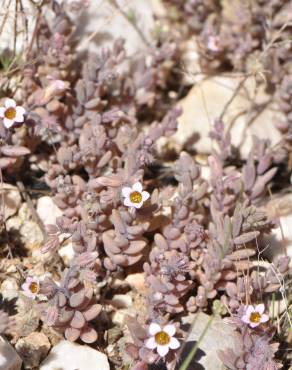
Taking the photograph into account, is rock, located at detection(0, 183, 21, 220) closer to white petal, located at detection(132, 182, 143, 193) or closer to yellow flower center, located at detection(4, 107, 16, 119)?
yellow flower center, located at detection(4, 107, 16, 119)

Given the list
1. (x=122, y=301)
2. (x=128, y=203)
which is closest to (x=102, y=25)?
(x=128, y=203)

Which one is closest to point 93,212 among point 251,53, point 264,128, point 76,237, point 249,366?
point 76,237

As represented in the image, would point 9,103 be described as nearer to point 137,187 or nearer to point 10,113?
point 10,113

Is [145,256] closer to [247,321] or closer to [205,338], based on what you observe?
[205,338]

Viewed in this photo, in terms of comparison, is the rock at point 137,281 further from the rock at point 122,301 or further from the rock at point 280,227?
the rock at point 280,227

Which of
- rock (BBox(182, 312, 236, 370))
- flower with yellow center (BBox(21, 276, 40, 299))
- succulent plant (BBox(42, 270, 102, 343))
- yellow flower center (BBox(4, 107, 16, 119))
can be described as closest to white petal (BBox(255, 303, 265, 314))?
rock (BBox(182, 312, 236, 370))
